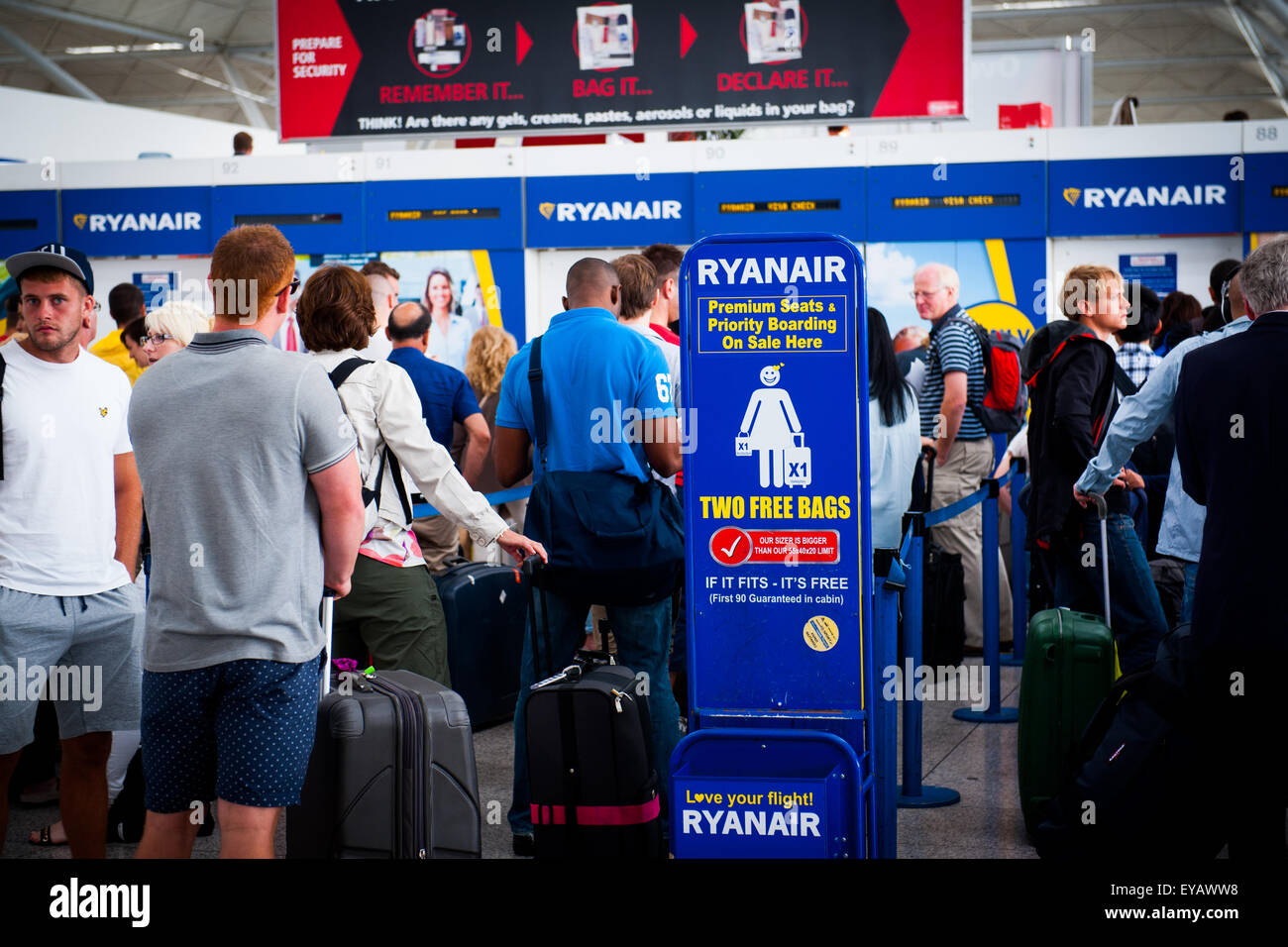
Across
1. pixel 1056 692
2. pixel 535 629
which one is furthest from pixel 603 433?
pixel 1056 692

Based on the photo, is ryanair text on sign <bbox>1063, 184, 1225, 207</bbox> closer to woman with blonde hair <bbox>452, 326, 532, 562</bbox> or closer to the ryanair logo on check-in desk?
the ryanair logo on check-in desk

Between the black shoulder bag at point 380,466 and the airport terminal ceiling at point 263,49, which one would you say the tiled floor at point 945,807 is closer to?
the black shoulder bag at point 380,466

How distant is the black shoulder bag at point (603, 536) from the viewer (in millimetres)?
3652

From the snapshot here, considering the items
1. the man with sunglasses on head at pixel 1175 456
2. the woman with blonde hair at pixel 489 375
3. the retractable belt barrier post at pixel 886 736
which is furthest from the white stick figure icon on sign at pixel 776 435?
the woman with blonde hair at pixel 489 375

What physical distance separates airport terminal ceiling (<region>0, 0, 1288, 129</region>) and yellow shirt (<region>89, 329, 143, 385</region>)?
12505 millimetres

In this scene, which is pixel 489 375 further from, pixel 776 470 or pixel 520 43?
pixel 776 470

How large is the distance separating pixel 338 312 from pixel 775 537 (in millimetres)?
1300

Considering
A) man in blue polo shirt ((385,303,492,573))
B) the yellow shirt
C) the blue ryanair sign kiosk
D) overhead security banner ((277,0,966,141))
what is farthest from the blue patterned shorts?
overhead security banner ((277,0,966,141))

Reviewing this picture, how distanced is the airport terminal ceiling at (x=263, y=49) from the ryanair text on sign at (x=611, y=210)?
8.07m

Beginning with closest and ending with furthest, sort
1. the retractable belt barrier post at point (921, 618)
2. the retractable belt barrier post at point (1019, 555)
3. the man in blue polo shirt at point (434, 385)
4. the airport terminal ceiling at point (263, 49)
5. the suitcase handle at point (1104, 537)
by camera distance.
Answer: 1. the suitcase handle at point (1104, 537)
2. the retractable belt barrier post at point (921, 618)
3. the man in blue polo shirt at point (434, 385)
4. the retractable belt barrier post at point (1019, 555)
5. the airport terminal ceiling at point (263, 49)

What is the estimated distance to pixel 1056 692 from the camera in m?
3.72

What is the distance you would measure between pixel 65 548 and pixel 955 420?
3.98 meters
